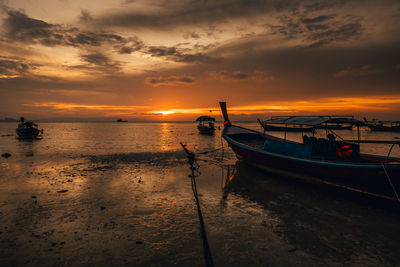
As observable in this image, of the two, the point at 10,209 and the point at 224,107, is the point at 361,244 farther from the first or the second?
the point at 224,107

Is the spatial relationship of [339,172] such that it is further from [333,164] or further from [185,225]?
[185,225]

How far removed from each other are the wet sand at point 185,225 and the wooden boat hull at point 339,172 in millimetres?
657

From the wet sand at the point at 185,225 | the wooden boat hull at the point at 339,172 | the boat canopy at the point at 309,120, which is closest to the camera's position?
the wet sand at the point at 185,225

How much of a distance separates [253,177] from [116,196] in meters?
8.59

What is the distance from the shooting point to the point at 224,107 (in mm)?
25922

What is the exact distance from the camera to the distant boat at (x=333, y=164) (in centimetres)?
877

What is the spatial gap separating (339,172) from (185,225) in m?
7.80

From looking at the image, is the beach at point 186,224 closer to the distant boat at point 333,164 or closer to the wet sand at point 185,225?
the wet sand at point 185,225

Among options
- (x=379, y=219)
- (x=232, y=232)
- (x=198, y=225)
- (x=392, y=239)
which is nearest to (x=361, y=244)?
(x=392, y=239)

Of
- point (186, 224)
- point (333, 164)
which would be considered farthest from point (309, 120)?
point (186, 224)

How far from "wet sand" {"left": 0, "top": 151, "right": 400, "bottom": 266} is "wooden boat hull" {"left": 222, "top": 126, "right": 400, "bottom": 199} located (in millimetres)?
657

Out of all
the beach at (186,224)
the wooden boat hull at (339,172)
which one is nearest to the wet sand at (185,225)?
the beach at (186,224)

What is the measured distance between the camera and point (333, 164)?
10078 millimetres

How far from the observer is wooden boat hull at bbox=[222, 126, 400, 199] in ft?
28.6
